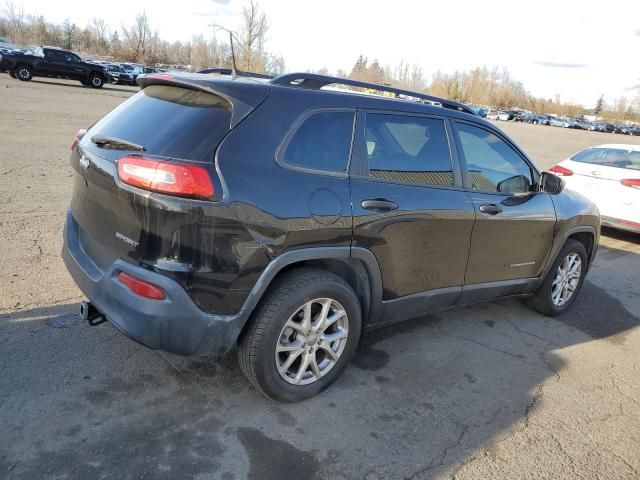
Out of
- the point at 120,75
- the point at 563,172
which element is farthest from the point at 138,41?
the point at 563,172

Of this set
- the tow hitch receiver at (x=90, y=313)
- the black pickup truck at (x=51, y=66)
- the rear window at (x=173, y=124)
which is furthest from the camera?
the black pickup truck at (x=51, y=66)

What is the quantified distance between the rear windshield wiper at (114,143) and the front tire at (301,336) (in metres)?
1.07

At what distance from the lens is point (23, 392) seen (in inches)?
111

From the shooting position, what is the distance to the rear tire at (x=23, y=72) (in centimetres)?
2620

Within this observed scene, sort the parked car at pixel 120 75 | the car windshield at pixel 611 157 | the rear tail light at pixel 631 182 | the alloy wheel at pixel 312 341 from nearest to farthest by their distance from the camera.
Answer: the alloy wheel at pixel 312 341, the rear tail light at pixel 631 182, the car windshield at pixel 611 157, the parked car at pixel 120 75

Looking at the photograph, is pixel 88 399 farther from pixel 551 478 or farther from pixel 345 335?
pixel 551 478

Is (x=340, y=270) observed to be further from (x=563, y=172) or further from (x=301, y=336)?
(x=563, y=172)

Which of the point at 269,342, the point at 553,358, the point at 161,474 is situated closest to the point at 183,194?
the point at 269,342

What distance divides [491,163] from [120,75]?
40.1 metres

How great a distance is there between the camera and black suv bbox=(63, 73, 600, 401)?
99.2 inches

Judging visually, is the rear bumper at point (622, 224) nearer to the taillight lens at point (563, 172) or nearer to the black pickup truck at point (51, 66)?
the taillight lens at point (563, 172)

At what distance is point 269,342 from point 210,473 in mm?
706

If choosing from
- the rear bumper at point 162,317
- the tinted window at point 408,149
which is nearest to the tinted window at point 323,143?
the tinted window at point 408,149

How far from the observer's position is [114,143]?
9.32 ft
